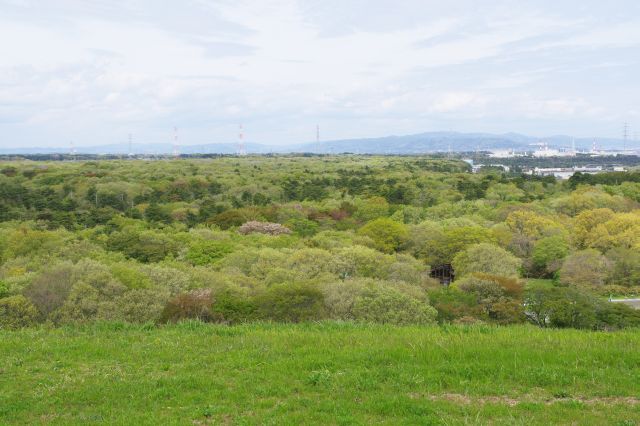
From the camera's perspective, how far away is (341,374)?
742 centimetres

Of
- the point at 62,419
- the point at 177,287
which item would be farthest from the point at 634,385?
the point at 177,287

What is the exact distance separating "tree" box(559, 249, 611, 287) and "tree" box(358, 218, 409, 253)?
1261 centimetres

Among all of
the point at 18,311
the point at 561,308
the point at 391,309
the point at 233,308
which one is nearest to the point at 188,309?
the point at 233,308

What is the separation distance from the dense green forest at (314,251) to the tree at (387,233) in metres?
0.16

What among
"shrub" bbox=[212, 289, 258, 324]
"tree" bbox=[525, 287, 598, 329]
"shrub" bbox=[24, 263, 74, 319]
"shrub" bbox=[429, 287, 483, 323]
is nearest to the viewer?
"shrub" bbox=[212, 289, 258, 324]

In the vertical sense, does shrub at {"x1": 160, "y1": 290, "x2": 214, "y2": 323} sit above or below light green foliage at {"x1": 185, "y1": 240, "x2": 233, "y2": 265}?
above

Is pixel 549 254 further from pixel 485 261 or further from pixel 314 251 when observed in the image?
pixel 314 251

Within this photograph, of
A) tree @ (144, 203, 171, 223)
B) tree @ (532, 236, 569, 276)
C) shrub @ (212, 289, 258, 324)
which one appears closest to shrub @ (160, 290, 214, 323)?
shrub @ (212, 289, 258, 324)

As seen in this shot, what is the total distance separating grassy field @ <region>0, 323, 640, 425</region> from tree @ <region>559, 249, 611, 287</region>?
3262cm

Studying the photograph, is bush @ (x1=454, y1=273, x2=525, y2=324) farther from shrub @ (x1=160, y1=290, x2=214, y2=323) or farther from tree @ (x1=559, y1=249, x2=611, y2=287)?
tree @ (x1=559, y1=249, x2=611, y2=287)

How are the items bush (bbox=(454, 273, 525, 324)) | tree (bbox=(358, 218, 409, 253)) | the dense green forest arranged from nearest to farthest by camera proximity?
the dense green forest, bush (bbox=(454, 273, 525, 324)), tree (bbox=(358, 218, 409, 253))

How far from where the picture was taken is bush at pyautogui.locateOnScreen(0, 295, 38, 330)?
21.0 meters

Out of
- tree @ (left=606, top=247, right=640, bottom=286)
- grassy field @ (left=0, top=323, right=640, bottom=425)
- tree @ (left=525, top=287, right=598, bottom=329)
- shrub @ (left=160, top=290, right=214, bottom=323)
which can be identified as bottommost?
tree @ (left=606, top=247, right=640, bottom=286)

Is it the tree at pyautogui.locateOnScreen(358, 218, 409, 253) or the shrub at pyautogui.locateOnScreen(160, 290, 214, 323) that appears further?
the tree at pyautogui.locateOnScreen(358, 218, 409, 253)
